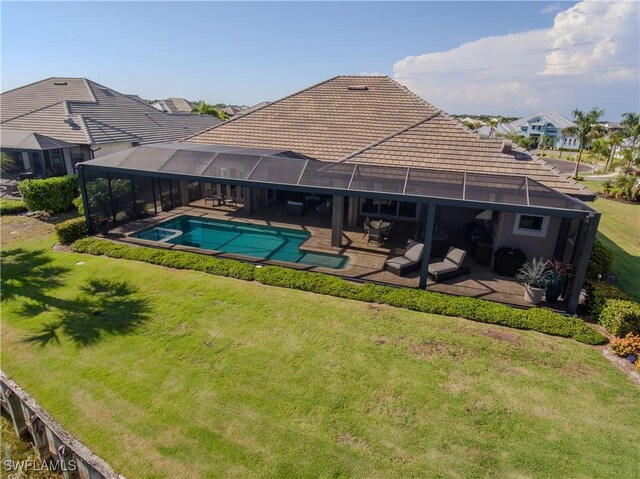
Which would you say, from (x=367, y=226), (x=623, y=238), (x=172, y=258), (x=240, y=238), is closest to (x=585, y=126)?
(x=623, y=238)

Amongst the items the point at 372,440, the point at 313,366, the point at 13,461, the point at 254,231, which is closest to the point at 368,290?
the point at 313,366

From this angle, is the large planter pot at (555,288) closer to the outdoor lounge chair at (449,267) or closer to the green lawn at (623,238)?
the outdoor lounge chair at (449,267)

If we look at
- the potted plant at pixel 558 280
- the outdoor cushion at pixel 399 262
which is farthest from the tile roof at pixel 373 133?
the outdoor cushion at pixel 399 262

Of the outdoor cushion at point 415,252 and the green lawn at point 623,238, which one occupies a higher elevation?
the outdoor cushion at point 415,252

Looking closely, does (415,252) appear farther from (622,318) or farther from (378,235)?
(622,318)

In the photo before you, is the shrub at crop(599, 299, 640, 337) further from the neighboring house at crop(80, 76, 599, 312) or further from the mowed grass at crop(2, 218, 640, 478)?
the mowed grass at crop(2, 218, 640, 478)

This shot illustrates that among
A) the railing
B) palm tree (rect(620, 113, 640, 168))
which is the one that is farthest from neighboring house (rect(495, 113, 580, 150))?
the railing

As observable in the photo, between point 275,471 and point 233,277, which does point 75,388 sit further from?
point 233,277
